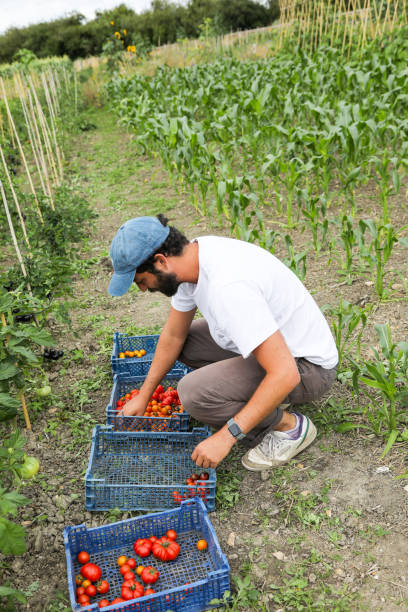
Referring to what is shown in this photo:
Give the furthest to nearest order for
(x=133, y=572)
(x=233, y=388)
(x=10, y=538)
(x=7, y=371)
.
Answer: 1. (x=233, y=388)
2. (x=7, y=371)
3. (x=133, y=572)
4. (x=10, y=538)

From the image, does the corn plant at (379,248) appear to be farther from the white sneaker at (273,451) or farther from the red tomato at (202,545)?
the red tomato at (202,545)

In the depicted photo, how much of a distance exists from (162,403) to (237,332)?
1.16 m

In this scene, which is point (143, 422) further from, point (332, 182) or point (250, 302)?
point (332, 182)

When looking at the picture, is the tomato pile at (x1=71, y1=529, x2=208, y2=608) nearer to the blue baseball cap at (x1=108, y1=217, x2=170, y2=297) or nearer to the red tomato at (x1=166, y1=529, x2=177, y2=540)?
the red tomato at (x1=166, y1=529, x2=177, y2=540)

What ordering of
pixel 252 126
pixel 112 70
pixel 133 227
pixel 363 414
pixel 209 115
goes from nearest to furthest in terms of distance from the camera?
1. pixel 133 227
2. pixel 363 414
3. pixel 252 126
4. pixel 209 115
5. pixel 112 70

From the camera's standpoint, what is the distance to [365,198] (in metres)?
5.84

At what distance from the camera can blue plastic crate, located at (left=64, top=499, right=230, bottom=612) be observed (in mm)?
1959

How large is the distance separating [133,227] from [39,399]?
1603 millimetres

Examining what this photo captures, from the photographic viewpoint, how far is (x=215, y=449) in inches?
89.0

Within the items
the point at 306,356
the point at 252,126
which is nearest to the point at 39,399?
the point at 306,356

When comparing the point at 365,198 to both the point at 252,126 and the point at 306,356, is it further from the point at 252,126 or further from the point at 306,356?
the point at 306,356

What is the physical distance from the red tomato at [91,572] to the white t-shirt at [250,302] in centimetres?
109

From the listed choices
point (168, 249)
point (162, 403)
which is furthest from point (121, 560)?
point (168, 249)

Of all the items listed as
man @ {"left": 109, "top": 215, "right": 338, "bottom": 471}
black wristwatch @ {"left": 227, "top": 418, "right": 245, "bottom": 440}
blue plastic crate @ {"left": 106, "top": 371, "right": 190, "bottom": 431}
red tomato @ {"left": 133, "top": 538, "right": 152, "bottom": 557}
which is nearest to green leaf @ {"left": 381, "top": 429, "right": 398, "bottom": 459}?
man @ {"left": 109, "top": 215, "right": 338, "bottom": 471}
